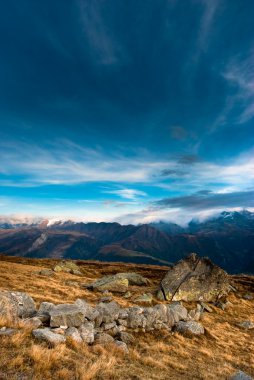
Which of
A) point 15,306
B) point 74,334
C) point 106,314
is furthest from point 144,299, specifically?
point 15,306

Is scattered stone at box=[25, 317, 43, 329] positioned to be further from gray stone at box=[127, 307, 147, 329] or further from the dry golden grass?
gray stone at box=[127, 307, 147, 329]

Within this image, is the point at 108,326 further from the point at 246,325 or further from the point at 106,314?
the point at 246,325

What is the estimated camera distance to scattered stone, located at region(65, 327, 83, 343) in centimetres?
1585

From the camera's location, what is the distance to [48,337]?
14.3m

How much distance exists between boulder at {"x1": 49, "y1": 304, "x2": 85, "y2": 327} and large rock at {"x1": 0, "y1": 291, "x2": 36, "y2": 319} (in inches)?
78.4

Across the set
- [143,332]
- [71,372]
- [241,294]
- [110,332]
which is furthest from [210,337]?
[241,294]

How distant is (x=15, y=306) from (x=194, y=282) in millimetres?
32071

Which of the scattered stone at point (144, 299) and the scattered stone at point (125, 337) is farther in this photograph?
the scattered stone at point (144, 299)

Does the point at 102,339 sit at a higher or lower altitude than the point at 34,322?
lower

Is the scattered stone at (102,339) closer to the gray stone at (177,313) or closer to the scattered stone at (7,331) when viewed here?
the scattered stone at (7,331)

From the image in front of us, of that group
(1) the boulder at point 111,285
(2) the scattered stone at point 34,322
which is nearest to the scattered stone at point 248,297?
(1) the boulder at point 111,285

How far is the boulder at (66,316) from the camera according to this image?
1733cm

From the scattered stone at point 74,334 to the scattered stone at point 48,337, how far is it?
108 centimetres

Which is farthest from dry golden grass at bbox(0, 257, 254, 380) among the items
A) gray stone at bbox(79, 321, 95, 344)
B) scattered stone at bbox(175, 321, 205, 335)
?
gray stone at bbox(79, 321, 95, 344)
